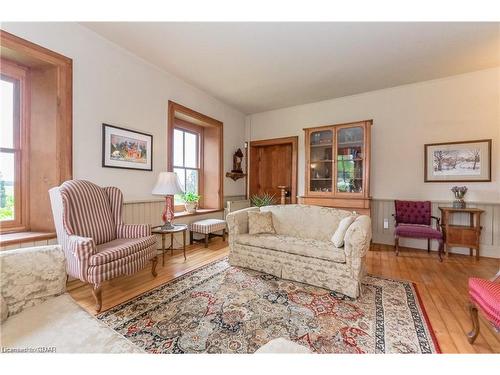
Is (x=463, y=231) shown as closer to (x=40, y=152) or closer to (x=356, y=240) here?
(x=356, y=240)

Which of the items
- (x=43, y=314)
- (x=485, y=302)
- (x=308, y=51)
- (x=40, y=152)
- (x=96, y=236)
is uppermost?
(x=308, y=51)

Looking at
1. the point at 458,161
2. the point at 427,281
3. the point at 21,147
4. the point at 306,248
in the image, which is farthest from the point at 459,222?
the point at 21,147

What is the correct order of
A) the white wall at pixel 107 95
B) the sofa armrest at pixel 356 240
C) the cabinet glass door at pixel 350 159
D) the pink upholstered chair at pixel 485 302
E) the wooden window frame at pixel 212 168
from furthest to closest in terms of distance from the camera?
the wooden window frame at pixel 212 168
the cabinet glass door at pixel 350 159
the white wall at pixel 107 95
the sofa armrest at pixel 356 240
the pink upholstered chair at pixel 485 302

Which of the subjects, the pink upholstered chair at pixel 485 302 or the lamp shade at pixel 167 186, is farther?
the lamp shade at pixel 167 186

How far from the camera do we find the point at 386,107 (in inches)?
162

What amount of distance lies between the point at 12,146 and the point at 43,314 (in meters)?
2.19

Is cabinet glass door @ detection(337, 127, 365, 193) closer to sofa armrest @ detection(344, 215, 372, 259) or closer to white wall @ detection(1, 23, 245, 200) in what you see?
sofa armrest @ detection(344, 215, 372, 259)

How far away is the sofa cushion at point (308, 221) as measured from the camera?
9.41ft

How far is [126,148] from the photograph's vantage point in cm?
304

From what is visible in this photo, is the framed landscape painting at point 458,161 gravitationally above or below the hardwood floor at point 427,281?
above

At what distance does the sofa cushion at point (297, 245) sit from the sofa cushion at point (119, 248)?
3.67ft

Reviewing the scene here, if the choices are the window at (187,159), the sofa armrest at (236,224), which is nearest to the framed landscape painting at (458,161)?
the sofa armrest at (236,224)

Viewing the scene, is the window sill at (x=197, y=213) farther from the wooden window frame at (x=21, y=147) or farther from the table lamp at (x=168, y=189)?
the wooden window frame at (x=21, y=147)
